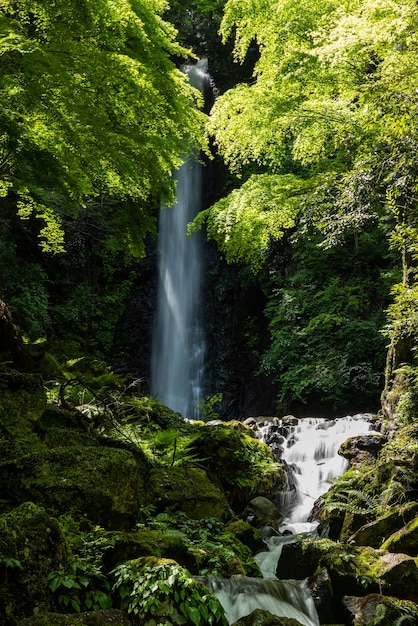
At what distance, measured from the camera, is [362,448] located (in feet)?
33.1

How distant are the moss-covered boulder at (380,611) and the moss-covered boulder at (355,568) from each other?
23cm

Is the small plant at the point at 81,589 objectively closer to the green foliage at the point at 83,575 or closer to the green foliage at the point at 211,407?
the green foliage at the point at 83,575

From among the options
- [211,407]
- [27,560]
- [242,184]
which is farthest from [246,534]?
[242,184]

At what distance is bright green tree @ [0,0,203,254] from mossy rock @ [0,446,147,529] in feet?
11.2

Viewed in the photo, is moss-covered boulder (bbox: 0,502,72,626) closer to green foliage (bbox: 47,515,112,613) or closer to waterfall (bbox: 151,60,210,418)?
green foliage (bbox: 47,515,112,613)

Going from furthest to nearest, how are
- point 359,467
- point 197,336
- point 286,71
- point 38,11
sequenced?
point 197,336
point 286,71
point 359,467
point 38,11

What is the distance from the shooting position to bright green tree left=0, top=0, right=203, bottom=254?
17.7 ft

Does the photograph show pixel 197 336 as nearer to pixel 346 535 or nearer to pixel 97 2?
pixel 346 535

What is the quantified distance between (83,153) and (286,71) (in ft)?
23.3

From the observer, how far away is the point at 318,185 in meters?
9.19

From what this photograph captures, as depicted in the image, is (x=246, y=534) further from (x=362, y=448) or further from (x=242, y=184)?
(x=242, y=184)

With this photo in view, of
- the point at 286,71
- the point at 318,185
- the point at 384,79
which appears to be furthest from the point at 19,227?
the point at 384,79

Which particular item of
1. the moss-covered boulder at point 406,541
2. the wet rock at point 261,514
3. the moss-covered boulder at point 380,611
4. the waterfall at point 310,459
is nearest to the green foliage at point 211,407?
the waterfall at point 310,459

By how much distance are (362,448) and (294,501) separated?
174cm
